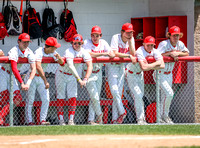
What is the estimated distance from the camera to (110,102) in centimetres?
1080

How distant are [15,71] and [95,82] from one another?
1.49m

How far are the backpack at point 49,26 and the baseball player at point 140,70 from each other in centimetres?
286

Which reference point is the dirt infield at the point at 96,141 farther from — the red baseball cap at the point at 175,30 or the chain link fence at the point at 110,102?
the red baseball cap at the point at 175,30

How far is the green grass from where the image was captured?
324 inches

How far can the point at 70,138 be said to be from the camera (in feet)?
25.1

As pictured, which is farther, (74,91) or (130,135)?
(74,91)

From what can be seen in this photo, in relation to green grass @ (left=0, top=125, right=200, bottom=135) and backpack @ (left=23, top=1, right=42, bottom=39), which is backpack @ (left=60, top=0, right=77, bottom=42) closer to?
backpack @ (left=23, top=1, right=42, bottom=39)

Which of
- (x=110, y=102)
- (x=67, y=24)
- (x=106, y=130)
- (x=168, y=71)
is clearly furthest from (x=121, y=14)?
(x=106, y=130)

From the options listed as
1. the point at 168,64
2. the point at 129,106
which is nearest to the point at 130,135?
the point at 168,64

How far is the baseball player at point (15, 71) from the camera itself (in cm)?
903

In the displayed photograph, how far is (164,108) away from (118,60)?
1294 mm

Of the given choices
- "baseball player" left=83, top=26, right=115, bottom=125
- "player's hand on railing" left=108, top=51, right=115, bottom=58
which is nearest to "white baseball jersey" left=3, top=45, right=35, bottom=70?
"baseball player" left=83, top=26, right=115, bottom=125

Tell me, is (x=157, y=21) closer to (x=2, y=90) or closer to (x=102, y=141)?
(x=2, y=90)

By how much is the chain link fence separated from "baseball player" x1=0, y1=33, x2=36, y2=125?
18 mm
